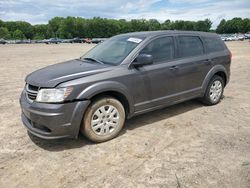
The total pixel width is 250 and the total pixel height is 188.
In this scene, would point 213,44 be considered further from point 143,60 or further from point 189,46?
point 143,60

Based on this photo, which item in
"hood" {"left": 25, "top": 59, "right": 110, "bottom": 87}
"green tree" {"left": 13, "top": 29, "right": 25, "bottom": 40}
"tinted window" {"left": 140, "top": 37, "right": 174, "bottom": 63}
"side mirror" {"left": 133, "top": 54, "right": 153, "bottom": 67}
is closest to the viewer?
"hood" {"left": 25, "top": 59, "right": 110, "bottom": 87}

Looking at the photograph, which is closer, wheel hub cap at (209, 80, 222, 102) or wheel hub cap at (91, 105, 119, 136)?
wheel hub cap at (91, 105, 119, 136)

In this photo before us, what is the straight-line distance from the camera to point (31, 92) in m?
3.87

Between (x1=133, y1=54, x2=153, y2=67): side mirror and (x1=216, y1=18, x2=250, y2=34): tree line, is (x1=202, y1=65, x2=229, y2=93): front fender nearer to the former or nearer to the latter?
(x1=133, y1=54, x2=153, y2=67): side mirror

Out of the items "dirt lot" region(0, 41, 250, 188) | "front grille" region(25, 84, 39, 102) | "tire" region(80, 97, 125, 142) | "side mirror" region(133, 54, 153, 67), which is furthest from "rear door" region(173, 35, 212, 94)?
"front grille" region(25, 84, 39, 102)

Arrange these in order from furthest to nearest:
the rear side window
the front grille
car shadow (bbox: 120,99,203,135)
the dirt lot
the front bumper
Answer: the rear side window, car shadow (bbox: 120,99,203,135), the front grille, the front bumper, the dirt lot

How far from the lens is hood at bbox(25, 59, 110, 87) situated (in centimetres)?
370

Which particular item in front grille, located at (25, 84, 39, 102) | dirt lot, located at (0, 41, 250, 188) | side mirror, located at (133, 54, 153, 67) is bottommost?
dirt lot, located at (0, 41, 250, 188)

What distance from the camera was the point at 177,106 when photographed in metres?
5.94

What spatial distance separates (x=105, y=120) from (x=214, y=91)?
10.1 ft

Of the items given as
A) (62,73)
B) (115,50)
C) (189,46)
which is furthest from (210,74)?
(62,73)

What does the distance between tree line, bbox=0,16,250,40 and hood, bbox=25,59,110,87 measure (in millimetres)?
111242

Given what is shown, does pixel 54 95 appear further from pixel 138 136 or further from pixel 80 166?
pixel 138 136

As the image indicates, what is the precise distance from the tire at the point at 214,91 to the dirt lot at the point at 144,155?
2.00ft
